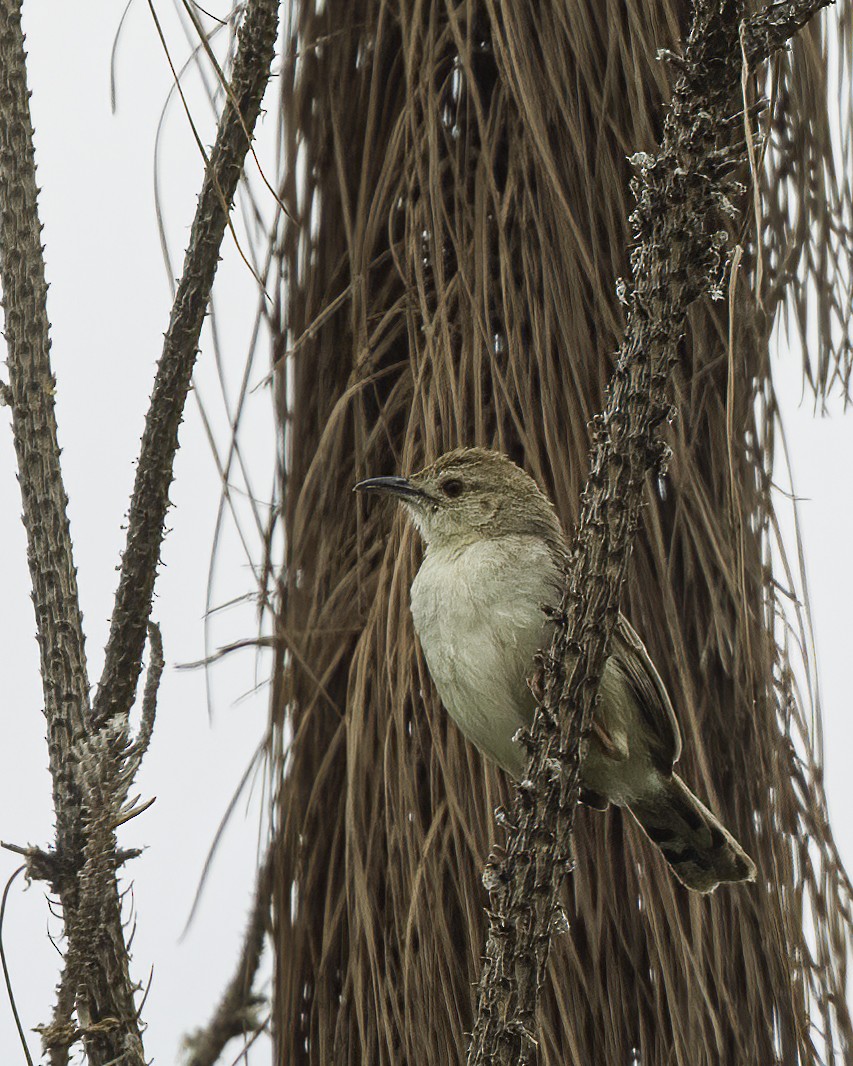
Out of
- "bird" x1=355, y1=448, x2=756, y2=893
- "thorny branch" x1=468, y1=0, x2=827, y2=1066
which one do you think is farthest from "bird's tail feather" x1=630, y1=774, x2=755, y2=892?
"thorny branch" x1=468, y1=0, x2=827, y2=1066

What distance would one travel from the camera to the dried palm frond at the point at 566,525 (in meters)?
2.45

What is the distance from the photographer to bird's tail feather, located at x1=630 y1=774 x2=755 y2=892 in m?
2.33

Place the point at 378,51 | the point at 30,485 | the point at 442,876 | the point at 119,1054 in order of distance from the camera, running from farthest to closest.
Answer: the point at 378,51
the point at 442,876
the point at 30,485
the point at 119,1054

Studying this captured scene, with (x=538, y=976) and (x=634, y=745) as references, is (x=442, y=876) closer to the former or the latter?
(x=634, y=745)

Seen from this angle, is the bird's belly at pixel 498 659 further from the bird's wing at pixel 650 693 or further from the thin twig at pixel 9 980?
the thin twig at pixel 9 980

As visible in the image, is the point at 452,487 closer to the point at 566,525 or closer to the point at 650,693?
the point at 566,525

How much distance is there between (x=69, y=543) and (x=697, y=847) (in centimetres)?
109

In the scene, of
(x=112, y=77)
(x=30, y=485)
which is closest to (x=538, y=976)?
(x=30, y=485)

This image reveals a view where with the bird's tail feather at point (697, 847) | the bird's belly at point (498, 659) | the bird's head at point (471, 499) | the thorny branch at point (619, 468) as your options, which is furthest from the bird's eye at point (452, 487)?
the thorny branch at point (619, 468)

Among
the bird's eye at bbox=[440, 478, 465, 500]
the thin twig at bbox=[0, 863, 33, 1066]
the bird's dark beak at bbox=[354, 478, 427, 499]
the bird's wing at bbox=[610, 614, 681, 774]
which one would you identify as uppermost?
the bird's dark beak at bbox=[354, 478, 427, 499]

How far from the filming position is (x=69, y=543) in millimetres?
2146

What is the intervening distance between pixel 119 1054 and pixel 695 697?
116 centimetres

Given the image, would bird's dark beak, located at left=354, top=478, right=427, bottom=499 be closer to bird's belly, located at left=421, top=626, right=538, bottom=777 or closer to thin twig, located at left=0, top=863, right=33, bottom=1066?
bird's belly, located at left=421, top=626, right=538, bottom=777

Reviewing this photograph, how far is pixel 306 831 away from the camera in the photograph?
107 inches
